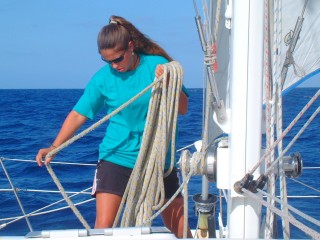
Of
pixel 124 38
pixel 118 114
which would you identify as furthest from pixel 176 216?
pixel 124 38

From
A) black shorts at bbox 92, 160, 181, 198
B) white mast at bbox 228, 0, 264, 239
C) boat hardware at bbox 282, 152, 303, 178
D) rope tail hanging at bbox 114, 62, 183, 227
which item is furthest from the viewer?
black shorts at bbox 92, 160, 181, 198

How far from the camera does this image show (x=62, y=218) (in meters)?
4.46

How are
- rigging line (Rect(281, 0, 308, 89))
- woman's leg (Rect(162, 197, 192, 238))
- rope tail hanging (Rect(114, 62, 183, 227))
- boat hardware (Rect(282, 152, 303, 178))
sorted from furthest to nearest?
woman's leg (Rect(162, 197, 192, 238))
rope tail hanging (Rect(114, 62, 183, 227))
rigging line (Rect(281, 0, 308, 89))
boat hardware (Rect(282, 152, 303, 178))

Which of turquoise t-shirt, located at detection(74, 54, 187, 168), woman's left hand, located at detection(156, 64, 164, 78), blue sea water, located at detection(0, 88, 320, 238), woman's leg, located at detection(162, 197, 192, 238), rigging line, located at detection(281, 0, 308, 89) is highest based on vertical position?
rigging line, located at detection(281, 0, 308, 89)

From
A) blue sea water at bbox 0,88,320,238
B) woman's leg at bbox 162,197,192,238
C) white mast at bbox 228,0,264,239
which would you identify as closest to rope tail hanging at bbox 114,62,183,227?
woman's leg at bbox 162,197,192,238

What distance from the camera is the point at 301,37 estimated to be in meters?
2.12

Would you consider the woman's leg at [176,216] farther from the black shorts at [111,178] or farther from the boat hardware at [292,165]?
the boat hardware at [292,165]

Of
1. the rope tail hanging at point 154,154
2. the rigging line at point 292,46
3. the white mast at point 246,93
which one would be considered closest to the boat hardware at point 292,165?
the white mast at point 246,93

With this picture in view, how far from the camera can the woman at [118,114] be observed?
208cm

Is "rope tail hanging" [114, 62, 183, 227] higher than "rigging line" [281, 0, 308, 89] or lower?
lower

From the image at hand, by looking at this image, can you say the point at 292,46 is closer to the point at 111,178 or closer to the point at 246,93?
the point at 246,93

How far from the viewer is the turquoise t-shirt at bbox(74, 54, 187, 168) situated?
2.08 m

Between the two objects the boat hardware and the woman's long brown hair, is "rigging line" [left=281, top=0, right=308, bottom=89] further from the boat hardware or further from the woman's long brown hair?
the woman's long brown hair

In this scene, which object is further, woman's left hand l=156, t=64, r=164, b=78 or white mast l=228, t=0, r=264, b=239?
woman's left hand l=156, t=64, r=164, b=78
